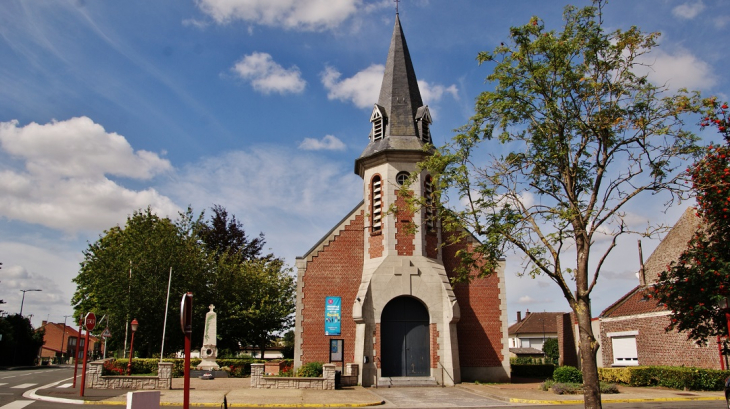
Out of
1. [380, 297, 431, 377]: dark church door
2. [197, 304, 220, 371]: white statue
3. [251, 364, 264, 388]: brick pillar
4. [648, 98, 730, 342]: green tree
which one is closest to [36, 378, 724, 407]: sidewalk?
[251, 364, 264, 388]: brick pillar

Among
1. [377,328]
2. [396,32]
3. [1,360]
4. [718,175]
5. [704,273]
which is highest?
[396,32]

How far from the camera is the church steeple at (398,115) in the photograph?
23125 millimetres

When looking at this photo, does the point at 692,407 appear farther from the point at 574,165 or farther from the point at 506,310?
the point at 506,310

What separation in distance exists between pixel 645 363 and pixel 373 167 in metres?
16.8

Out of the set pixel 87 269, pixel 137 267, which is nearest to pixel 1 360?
pixel 87 269

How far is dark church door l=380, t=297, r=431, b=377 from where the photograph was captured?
2027 centimetres

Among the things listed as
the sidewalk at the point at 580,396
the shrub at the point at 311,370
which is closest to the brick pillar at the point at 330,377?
A: the shrub at the point at 311,370

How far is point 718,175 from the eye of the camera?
534 inches

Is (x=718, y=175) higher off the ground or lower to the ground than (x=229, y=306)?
higher

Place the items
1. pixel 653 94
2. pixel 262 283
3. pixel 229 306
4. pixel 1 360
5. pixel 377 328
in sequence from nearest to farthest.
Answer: pixel 653 94
pixel 377 328
pixel 229 306
pixel 262 283
pixel 1 360

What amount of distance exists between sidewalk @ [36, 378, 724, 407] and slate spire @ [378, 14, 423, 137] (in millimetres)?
11654

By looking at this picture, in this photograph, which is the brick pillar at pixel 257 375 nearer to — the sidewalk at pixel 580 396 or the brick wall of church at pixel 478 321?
the sidewalk at pixel 580 396

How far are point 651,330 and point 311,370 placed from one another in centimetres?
1707

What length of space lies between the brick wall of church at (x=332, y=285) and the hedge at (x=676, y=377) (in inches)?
453
